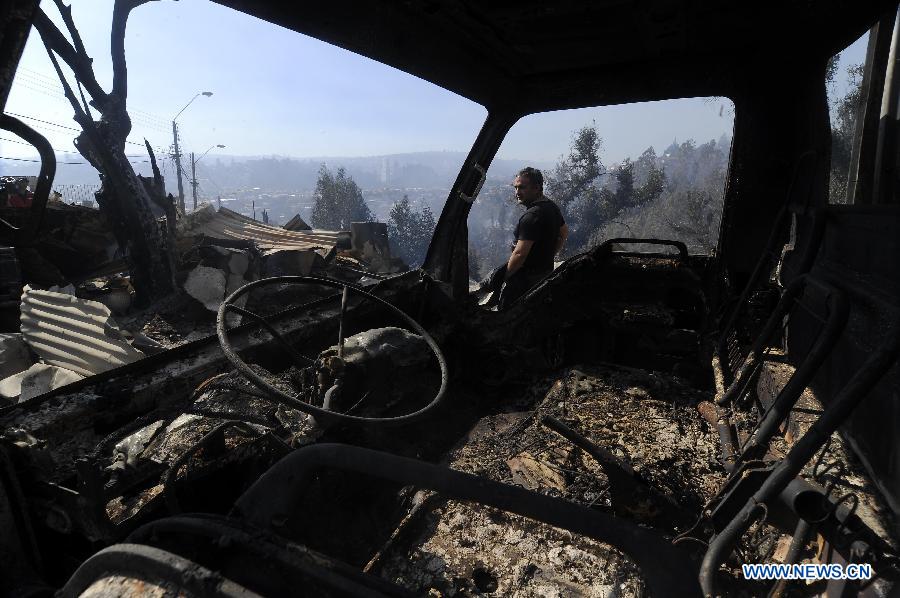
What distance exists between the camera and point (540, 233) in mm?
3955

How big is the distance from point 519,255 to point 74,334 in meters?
4.82

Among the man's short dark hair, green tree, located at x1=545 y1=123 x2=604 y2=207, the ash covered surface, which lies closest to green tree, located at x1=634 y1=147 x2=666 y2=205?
green tree, located at x1=545 y1=123 x2=604 y2=207

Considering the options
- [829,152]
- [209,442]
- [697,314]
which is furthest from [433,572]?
[829,152]

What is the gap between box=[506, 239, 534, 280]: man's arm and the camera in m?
3.96

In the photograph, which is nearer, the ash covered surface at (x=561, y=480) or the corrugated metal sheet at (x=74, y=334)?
the ash covered surface at (x=561, y=480)

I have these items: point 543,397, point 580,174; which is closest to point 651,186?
point 580,174

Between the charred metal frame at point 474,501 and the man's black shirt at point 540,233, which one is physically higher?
the man's black shirt at point 540,233

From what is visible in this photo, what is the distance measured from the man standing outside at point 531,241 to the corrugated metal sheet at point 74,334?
3.94 metres

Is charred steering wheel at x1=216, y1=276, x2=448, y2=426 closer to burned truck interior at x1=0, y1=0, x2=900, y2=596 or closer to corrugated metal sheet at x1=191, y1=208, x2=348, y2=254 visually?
burned truck interior at x1=0, y1=0, x2=900, y2=596

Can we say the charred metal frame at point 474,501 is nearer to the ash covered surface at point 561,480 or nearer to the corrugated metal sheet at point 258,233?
the ash covered surface at point 561,480

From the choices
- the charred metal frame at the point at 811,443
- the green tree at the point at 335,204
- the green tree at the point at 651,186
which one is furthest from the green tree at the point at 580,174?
the charred metal frame at the point at 811,443

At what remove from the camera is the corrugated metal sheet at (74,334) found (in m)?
4.83

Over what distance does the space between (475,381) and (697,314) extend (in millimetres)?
1616

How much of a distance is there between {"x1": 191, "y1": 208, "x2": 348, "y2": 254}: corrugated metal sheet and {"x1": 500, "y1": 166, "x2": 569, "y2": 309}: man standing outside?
6555 mm
